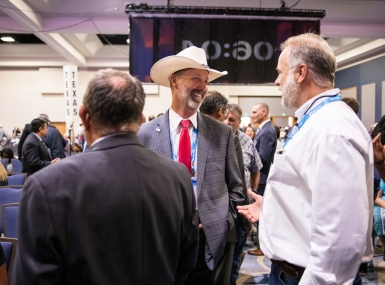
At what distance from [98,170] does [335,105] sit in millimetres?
847

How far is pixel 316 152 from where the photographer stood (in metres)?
1.13

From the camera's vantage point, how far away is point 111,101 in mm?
1032

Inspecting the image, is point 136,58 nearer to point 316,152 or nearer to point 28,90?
point 316,152

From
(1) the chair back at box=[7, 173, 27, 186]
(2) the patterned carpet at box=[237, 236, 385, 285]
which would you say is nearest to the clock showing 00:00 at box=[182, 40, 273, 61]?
(2) the patterned carpet at box=[237, 236, 385, 285]

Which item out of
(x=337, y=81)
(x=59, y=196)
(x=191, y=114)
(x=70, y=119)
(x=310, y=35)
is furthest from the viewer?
(x=337, y=81)

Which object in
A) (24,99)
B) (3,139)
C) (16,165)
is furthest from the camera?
(24,99)

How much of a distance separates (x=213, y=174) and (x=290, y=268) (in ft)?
2.35

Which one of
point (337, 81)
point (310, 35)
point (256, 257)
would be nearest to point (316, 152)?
point (310, 35)

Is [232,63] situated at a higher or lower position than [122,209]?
higher

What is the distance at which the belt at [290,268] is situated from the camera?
4.18 feet

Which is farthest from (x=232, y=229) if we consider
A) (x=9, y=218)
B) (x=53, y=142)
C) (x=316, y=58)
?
(x=53, y=142)

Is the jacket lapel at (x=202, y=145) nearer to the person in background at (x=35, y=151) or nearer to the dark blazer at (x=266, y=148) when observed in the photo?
the dark blazer at (x=266, y=148)

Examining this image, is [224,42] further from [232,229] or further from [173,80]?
[232,229]

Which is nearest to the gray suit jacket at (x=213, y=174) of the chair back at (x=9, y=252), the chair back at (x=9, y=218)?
the chair back at (x=9, y=252)
